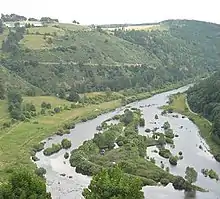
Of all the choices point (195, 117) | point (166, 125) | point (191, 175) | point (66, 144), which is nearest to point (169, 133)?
point (166, 125)

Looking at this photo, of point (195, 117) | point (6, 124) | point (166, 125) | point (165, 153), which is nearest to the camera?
point (165, 153)

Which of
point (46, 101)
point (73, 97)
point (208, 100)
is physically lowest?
point (73, 97)

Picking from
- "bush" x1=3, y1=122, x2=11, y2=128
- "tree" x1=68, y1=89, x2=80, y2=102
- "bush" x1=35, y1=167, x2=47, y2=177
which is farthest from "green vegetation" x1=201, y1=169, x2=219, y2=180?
"tree" x1=68, y1=89, x2=80, y2=102

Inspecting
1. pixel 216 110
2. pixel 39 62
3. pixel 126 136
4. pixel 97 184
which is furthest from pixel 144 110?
pixel 97 184

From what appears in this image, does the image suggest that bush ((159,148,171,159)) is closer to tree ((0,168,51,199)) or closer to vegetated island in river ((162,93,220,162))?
vegetated island in river ((162,93,220,162))

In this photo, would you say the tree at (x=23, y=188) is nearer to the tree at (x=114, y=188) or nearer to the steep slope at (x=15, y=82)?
the tree at (x=114, y=188)

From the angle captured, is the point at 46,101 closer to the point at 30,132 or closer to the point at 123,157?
the point at 30,132

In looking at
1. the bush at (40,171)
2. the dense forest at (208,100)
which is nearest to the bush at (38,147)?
the bush at (40,171)

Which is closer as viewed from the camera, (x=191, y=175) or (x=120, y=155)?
(x=191, y=175)
